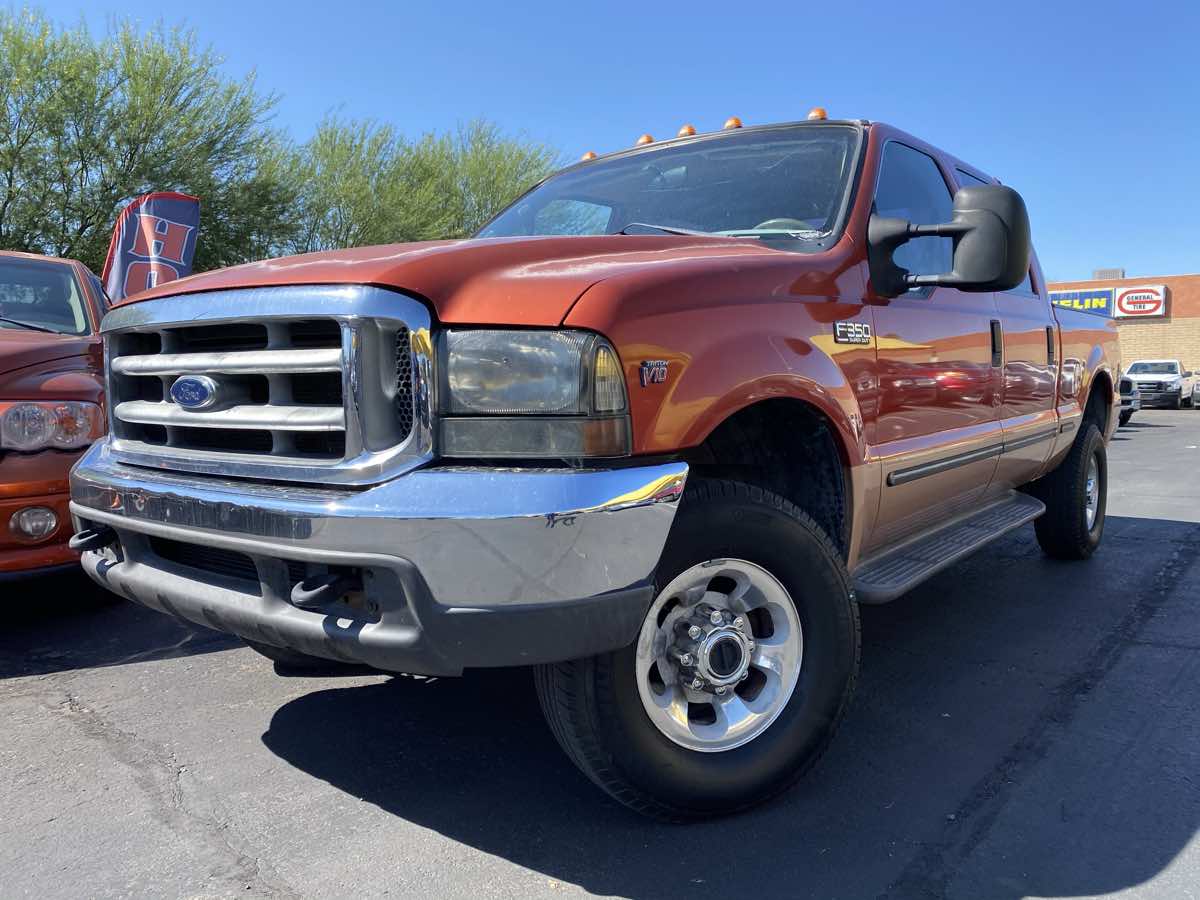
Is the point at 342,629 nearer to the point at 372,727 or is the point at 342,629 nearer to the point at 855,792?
the point at 372,727

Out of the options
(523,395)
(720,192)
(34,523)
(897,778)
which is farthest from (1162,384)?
(523,395)

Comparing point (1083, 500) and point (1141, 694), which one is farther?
point (1083, 500)

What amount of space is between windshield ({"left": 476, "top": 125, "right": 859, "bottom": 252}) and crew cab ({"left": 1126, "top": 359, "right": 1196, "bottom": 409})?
29910 mm

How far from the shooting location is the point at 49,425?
371cm

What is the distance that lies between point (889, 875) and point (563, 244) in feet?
5.70

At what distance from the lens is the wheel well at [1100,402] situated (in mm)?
5582

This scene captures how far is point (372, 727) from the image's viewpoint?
3.04 m

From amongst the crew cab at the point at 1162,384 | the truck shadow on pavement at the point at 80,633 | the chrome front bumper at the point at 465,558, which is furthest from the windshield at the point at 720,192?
the crew cab at the point at 1162,384

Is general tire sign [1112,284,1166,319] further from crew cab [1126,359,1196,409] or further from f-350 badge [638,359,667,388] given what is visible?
f-350 badge [638,359,667,388]

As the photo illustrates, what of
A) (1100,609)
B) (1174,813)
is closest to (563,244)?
(1174,813)

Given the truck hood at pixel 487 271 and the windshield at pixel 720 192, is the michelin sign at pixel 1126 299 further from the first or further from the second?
the truck hood at pixel 487 271

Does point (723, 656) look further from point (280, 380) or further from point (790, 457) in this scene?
point (280, 380)

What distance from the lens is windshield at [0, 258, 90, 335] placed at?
4.61 m

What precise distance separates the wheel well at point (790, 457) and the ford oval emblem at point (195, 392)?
130 cm
